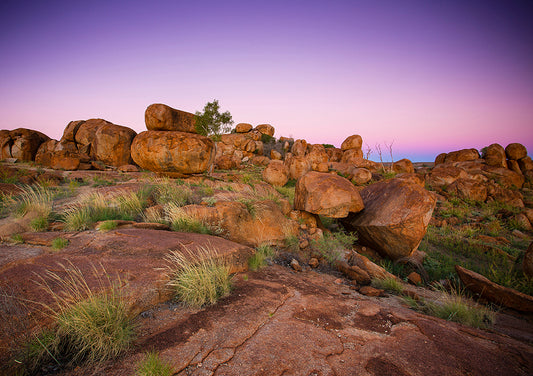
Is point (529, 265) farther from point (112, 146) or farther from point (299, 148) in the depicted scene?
point (299, 148)

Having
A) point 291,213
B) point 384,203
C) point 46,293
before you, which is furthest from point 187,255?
point 384,203

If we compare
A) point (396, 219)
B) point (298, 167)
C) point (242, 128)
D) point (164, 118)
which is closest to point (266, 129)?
point (242, 128)

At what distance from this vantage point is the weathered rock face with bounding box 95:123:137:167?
54.2ft

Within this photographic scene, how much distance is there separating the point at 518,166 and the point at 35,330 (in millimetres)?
35218

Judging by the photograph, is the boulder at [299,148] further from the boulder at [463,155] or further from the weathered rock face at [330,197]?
the weathered rock face at [330,197]

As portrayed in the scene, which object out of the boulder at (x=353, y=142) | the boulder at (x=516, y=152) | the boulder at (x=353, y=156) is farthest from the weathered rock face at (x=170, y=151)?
the boulder at (x=516, y=152)

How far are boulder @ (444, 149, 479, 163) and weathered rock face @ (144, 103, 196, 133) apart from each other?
2847cm

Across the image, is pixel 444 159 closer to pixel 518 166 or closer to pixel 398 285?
pixel 518 166

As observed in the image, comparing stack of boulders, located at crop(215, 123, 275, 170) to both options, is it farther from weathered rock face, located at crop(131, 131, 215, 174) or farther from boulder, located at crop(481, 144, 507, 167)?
boulder, located at crop(481, 144, 507, 167)

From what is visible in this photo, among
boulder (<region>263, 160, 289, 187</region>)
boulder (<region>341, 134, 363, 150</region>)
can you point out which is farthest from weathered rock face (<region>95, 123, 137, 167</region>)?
boulder (<region>341, 134, 363, 150</region>)

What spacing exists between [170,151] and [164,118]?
192 centimetres

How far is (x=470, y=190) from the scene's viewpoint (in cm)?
1683

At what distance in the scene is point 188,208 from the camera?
5.43m

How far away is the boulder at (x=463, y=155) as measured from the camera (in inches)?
968
